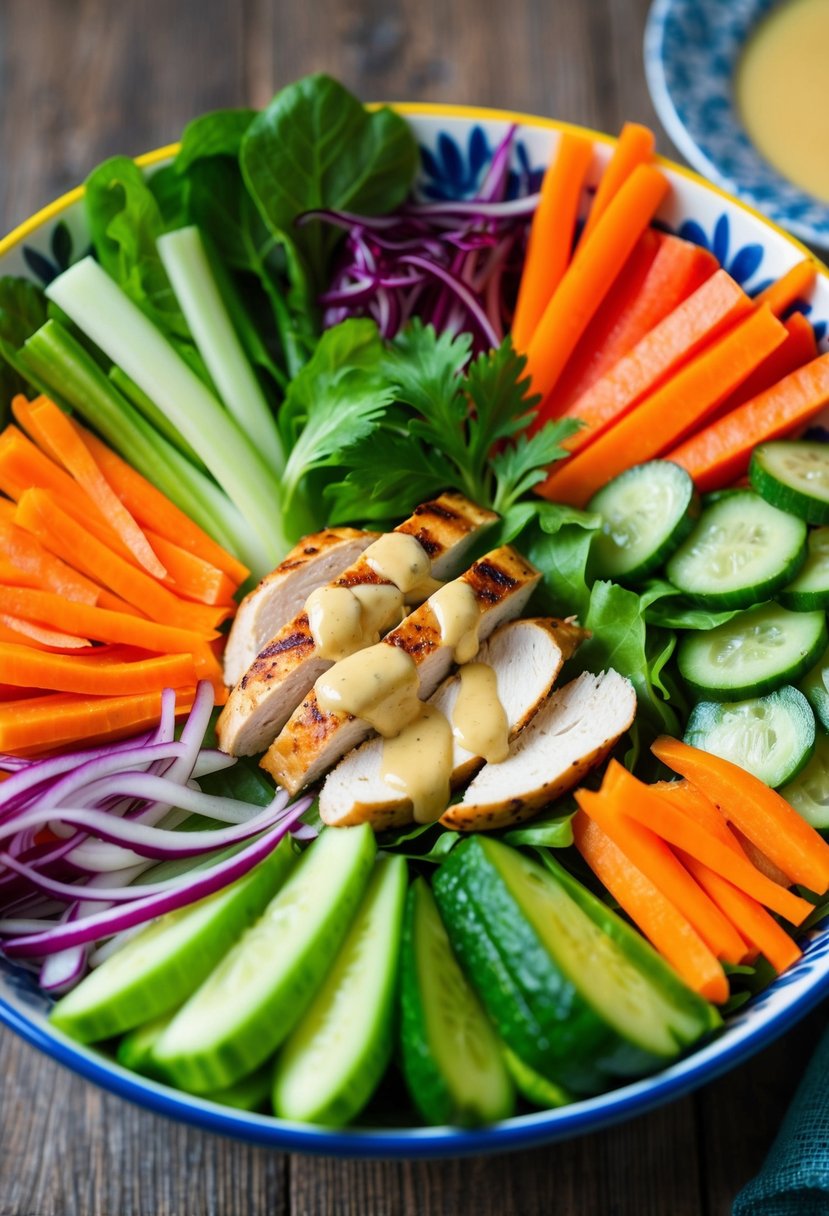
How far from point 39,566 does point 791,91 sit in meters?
2.94

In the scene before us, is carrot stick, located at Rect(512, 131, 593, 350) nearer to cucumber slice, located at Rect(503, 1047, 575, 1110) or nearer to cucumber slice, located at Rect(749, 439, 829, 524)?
cucumber slice, located at Rect(749, 439, 829, 524)

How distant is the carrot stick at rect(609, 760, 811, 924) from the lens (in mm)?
2240

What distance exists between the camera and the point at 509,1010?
197 centimetres

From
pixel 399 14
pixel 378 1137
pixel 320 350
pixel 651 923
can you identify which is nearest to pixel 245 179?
pixel 320 350

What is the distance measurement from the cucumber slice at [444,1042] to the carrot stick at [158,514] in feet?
3.78

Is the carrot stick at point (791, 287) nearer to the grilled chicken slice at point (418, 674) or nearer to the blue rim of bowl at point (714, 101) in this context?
the blue rim of bowl at point (714, 101)

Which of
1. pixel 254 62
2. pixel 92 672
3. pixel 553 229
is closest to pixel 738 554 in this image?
pixel 553 229

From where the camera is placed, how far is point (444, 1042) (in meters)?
1.92

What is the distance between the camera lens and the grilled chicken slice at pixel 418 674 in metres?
2.46

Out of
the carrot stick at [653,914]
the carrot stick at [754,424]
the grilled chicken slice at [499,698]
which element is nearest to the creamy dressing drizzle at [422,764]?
the grilled chicken slice at [499,698]

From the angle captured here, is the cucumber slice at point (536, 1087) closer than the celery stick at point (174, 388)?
Yes

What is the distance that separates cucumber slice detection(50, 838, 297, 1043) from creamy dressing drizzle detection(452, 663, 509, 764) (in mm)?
536

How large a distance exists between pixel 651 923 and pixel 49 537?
5.35ft

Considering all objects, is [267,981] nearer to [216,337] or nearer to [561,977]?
[561,977]
